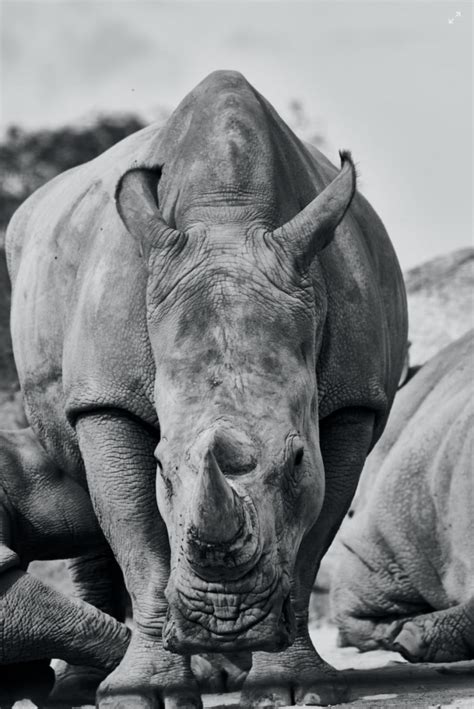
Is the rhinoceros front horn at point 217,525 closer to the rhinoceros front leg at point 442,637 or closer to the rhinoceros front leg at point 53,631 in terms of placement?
the rhinoceros front leg at point 53,631

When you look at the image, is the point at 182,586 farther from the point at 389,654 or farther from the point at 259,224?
the point at 389,654

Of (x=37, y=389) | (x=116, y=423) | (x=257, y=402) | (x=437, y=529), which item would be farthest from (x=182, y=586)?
(x=437, y=529)

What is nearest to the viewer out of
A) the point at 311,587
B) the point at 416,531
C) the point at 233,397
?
the point at 233,397

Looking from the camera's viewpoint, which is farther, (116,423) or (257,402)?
(116,423)

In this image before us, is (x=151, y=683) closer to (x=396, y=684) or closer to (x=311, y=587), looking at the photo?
(x=311, y=587)

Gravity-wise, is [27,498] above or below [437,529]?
above

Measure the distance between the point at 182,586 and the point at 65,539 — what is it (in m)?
2.25

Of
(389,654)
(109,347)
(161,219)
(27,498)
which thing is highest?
(161,219)

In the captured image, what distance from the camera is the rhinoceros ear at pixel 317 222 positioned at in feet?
20.6

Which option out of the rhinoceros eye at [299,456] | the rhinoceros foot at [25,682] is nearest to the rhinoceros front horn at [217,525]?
the rhinoceros eye at [299,456]

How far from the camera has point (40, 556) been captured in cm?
794

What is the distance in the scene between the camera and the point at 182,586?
5.67m

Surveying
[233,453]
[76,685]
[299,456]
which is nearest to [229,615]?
[233,453]

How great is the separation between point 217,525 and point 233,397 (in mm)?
564
